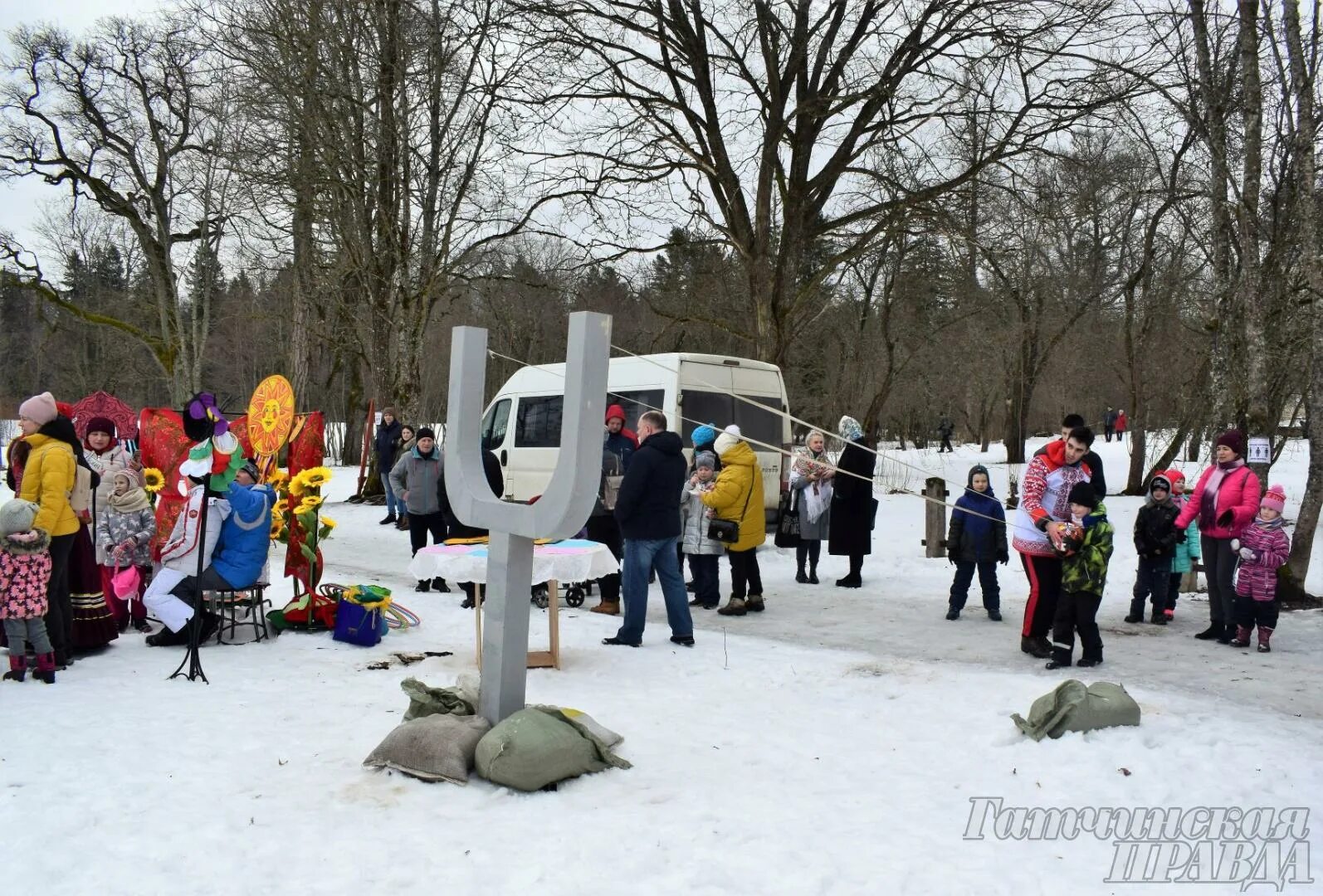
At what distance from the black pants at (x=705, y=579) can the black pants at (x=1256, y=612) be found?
4624mm

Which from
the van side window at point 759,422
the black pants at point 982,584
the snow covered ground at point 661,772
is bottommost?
the snow covered ground at point 661,772

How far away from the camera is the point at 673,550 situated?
799 cm

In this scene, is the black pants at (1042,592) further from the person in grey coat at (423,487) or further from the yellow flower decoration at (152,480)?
the yellow flower decoration at (152,480)

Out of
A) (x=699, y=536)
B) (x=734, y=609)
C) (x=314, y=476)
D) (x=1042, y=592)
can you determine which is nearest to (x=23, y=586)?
(x=314, y=476)

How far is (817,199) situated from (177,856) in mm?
16687

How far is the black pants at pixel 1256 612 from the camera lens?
817 centimetres

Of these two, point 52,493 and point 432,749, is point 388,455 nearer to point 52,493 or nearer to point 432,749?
point 52,493

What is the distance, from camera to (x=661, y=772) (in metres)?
5.03

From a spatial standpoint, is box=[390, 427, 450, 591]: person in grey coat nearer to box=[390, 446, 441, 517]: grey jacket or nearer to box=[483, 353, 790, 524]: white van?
box=[390, 446, 441, 517]: grey jacket

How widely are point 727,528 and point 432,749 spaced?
4.91 m

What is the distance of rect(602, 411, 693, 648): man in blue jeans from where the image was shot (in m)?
7.89

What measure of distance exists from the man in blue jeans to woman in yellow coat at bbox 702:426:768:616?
4.51ft

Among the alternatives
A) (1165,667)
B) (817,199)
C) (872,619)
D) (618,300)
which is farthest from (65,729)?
(618,300)

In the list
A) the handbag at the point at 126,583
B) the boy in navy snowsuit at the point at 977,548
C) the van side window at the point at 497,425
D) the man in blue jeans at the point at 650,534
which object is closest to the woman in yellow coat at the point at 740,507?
the man in blue jeans at the point at 650,534
